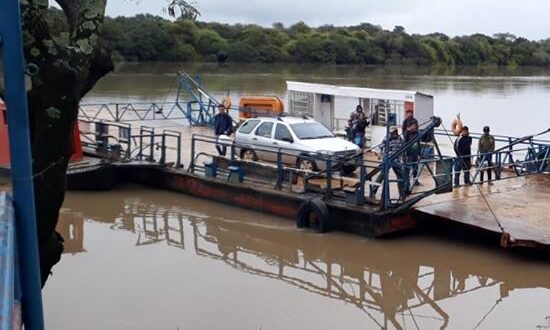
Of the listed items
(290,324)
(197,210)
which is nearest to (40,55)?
(290,324)

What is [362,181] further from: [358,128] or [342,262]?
[358,128]

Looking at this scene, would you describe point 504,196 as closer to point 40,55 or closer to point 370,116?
point 370,116

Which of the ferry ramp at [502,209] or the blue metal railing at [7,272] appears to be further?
the ferry ramp at [502,209]

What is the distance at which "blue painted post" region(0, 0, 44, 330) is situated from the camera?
10.5 feet

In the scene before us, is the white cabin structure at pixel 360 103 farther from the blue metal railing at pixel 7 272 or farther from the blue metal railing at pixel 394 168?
the blue metal railing at pixel 7 272

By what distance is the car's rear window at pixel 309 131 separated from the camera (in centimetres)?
1711

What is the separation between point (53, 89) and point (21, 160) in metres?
1.71

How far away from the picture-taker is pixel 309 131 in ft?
57.0

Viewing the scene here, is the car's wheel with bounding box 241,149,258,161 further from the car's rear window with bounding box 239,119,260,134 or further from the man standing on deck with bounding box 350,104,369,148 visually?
the man standing on deck with bounding box 350,104,369,148

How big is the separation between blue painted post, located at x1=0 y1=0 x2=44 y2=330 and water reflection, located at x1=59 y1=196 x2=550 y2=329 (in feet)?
21.9

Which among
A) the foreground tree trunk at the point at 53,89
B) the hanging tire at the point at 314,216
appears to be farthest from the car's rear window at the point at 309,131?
the foreground tree trunk at the point at 53,89

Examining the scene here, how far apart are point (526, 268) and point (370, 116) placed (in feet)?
38.3

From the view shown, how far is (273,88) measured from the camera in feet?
186

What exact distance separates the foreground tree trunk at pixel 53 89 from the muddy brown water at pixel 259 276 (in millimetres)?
4040
